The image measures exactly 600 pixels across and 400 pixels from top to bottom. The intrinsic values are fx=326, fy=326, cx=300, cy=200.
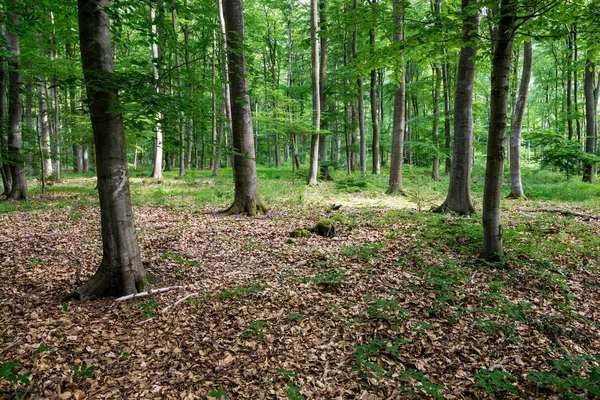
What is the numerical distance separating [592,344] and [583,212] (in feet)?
22.4

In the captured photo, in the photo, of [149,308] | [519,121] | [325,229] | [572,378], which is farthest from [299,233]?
[519,121]

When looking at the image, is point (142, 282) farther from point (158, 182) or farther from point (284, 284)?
point (158, 182)

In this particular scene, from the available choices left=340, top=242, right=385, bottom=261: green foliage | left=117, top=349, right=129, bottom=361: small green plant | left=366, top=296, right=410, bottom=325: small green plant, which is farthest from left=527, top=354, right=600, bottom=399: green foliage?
left=117, top=349, right=129, bottom=361: small green plant

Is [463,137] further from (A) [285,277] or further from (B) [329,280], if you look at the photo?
(A) [285,277]

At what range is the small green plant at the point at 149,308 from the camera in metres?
4.10

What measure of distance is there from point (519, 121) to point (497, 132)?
24.9 ft

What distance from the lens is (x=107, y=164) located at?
4086 mm

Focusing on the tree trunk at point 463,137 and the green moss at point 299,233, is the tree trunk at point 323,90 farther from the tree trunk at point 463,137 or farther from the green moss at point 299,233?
the green moss at point 299,233

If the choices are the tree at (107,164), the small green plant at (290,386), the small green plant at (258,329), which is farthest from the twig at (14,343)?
the small green plant at (290,386)

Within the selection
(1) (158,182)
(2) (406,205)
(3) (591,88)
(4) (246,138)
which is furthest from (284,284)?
(3) (591,88)

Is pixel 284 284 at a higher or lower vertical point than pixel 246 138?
lower

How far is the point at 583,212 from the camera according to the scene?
864 cm

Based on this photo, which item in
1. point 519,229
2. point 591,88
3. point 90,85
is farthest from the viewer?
point 591,88

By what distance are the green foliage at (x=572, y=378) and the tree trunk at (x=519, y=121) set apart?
964 cm
